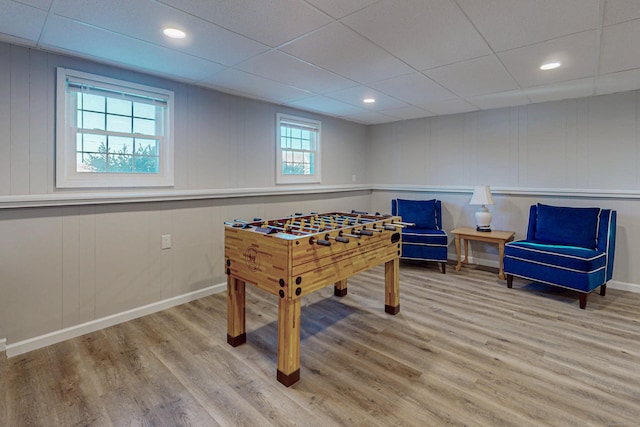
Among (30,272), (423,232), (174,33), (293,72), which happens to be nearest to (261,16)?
(174,33)

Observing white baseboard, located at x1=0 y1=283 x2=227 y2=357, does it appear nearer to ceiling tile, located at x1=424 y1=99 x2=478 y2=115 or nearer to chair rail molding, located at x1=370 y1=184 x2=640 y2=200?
chair rail molding, located at x1=370 y1=184 x2=640 y2=200

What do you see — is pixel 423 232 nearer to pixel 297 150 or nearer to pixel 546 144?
pixel 546 144

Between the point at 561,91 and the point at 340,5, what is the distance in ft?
9.58

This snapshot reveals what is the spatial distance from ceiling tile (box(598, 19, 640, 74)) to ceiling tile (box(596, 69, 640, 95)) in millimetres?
162

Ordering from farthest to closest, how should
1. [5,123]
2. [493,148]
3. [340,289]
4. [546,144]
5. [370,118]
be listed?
[370,118] → [493,148] → [546,144] → [340,289] → [5,123]

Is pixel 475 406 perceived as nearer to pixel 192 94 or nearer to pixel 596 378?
pixel 596 378

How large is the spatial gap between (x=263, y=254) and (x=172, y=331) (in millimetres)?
1192

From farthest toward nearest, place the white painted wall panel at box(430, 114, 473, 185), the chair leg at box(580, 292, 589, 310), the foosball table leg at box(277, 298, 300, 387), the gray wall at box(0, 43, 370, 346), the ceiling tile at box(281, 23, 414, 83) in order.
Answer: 1. the white painted wall panel at box(430, 114, 473, 185)
2. the chair leg at box(580, 292, 589, 310)
3. the gray wall at box(0, 43, 370, 346)
4. the ceiling tile at box(281, 23, 414, 83)
5. the foosball table leg at box(277, 298, 300, 387)

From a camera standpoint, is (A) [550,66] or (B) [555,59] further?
(A) [550,66]

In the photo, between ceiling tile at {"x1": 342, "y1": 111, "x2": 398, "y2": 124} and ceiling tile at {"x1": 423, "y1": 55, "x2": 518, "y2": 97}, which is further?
ceiling tile at {"x1": 342, "y1": 111, "x2": 398, "y2": 124}

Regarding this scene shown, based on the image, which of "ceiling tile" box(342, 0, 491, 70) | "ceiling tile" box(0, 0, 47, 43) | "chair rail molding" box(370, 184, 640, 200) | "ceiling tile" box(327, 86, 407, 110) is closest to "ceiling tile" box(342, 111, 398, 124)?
"ceiling tile" box(327, 86, 407, 110)

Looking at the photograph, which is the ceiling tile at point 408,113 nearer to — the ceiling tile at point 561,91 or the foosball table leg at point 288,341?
the ceiling tile at point 561,91

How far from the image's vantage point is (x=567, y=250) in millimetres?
3178

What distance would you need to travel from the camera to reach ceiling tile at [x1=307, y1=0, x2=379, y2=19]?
1731mm
